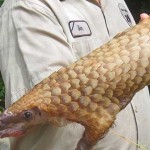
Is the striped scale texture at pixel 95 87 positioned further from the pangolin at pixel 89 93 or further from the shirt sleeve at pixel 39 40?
the shirt sleeve at pixel 39 40

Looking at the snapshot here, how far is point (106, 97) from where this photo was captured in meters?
1.45

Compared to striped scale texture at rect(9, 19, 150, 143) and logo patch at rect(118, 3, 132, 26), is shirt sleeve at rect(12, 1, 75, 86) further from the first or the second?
logo patch at rect(118, 3, 132, 26)

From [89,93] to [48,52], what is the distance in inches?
14.6

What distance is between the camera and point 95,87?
1.44 meters

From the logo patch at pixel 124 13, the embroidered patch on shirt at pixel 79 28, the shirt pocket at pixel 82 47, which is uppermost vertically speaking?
the embroidered patch on shirt at pixel 79 28

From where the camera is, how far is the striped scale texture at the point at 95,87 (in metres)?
1.41

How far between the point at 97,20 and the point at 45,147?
0.57 meters

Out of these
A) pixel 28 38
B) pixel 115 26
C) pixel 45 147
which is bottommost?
pixel 45 147

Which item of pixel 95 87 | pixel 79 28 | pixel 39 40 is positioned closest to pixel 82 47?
pixel 79 28

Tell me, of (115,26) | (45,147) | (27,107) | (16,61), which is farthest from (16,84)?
(115,26)

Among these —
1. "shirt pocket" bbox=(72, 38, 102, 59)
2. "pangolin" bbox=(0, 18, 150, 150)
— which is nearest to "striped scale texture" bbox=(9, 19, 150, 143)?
"pangolin" bbox=(0, 18, 150, 150)

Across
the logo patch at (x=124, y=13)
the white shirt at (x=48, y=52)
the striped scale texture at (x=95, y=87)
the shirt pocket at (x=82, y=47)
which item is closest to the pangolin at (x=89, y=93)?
the striped scale texture at (x=95, y=87)

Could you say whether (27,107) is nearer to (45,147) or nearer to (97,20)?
(45,147)

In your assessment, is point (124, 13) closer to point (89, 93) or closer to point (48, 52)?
point (48, 52)
